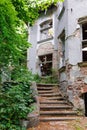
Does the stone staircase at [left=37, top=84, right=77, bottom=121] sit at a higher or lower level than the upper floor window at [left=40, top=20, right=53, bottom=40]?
lower

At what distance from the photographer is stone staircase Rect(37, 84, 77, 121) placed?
28.5 ft

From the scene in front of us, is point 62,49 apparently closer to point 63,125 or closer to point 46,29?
point 46,29

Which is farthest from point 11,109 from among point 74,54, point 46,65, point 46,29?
point 46,29

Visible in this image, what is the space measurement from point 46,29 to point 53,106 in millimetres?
7686

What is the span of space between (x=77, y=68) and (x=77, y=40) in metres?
1.31

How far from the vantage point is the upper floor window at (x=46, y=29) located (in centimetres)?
1549

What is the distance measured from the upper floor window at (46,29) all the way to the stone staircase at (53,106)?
4.94 m

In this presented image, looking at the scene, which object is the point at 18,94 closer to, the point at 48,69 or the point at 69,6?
the point at 69,6

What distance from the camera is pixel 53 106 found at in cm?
951

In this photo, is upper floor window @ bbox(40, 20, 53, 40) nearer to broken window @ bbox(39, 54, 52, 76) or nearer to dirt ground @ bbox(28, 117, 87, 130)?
broken window @ bbox(39, 54, 52, 76)

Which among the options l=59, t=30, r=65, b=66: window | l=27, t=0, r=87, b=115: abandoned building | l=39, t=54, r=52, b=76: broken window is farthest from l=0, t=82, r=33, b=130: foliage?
l=39, t=54, r=52, b=76: broken window

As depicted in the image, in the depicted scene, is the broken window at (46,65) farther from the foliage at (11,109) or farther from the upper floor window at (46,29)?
the foliage at (11,109)

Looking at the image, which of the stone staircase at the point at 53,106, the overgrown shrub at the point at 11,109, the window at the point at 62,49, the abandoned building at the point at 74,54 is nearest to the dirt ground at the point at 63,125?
the stone staircase at the point at 53,106

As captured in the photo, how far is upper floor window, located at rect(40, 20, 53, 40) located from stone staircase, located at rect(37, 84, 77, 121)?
4.94 metres
